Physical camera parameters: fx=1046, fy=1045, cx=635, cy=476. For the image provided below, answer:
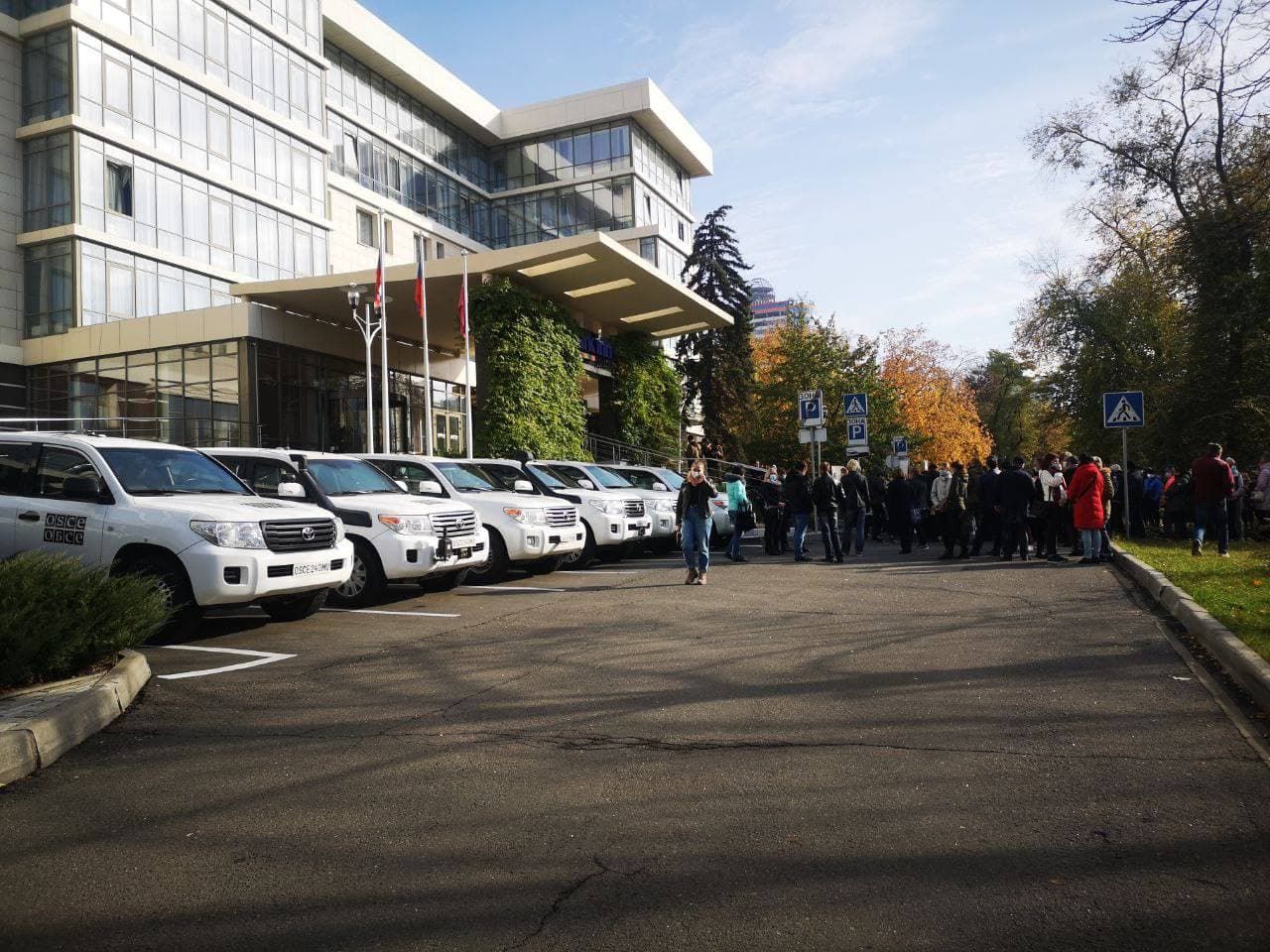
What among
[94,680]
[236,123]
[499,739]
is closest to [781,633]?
[499,739]

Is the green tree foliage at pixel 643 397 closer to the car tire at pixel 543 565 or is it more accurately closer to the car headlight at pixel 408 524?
the car tire at pixel 543 565

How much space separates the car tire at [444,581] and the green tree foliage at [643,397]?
22.6 meters

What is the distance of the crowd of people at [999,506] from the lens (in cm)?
1510

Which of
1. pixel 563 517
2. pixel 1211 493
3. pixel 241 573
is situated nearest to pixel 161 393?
pixel 563 517

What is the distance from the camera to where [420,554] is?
11.4 meters

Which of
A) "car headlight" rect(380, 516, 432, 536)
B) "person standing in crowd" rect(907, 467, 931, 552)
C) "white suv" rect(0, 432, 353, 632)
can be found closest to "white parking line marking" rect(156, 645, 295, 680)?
"white suv" rect(0, 432, 353, 632)

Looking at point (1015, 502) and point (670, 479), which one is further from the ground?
point (670, 479)

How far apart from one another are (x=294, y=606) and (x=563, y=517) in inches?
202

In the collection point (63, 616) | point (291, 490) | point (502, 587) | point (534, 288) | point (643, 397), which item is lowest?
point (502, 587)

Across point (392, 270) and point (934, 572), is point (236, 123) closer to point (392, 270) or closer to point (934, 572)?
point (392, 270)

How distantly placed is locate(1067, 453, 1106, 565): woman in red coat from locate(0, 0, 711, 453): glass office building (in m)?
18.0

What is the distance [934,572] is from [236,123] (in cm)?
2937

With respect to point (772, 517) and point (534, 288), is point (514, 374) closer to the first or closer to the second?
point (534, 288)

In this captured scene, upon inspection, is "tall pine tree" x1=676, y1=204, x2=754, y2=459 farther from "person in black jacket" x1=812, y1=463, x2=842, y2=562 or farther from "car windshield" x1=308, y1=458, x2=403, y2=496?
"car windshield" x1=308, y1=458, x2=403, y2=496
